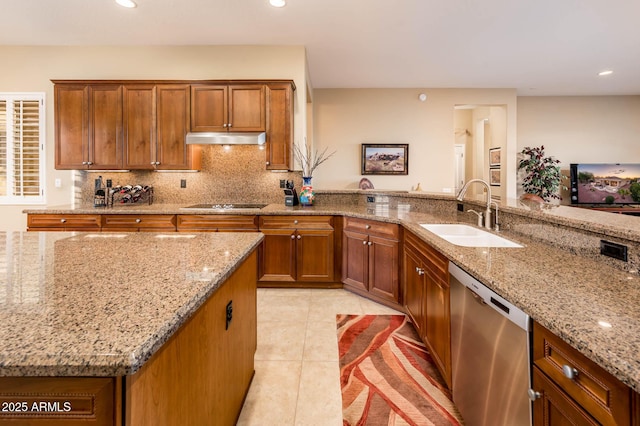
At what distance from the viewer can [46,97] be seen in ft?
12.6

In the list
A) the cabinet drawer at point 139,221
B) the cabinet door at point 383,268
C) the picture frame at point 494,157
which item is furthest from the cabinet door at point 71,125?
the picture frame at point 494,157

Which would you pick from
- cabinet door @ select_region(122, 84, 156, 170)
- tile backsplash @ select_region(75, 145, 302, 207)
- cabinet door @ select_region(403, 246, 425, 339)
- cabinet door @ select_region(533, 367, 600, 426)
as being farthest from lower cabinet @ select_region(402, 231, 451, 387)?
cabinet door @ select_region(122, 84, 156, 170)

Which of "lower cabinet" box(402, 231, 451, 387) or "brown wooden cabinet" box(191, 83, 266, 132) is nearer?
"lower cabinet" box(402, 231, 451, 387)

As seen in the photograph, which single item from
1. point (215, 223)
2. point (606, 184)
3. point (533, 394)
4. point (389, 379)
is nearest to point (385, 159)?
point (215, 223)

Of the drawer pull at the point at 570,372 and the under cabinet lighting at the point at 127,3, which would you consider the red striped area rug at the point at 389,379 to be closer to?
the drawer pull at the point at 570,372

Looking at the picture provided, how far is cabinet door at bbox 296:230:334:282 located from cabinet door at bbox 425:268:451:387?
1.46 metres

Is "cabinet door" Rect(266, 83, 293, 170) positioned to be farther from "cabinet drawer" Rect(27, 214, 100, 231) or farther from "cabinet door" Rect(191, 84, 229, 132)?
"cabinet drawer" Rect(27, 214, 100, 231)

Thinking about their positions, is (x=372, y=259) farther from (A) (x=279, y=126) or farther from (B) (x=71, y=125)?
(B) (x=71, y=125)

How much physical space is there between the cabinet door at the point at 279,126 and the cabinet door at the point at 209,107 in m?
0.52

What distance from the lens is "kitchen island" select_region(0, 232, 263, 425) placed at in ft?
2.03

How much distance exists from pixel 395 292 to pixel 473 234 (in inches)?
35.7

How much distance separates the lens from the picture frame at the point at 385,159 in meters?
5.49

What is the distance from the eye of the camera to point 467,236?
2.33m

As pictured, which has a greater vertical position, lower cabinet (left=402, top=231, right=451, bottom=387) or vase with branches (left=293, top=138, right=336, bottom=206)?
vase with branches (left=293, top=138, right=336, bottom=206)
